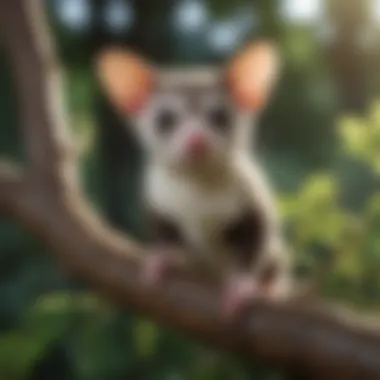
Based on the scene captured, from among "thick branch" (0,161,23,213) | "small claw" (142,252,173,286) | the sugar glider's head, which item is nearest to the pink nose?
the sugar glider's head

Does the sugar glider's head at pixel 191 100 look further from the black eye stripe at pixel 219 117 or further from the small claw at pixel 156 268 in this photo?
the small claw at pixel 156 268

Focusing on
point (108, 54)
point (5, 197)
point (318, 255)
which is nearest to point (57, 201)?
point (5, 197)

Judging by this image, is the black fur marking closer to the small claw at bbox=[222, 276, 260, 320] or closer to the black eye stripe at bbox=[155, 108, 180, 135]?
the small claw at bbox=[222, 276, 260, 320]

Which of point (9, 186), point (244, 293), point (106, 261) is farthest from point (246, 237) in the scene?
point (9, 186)

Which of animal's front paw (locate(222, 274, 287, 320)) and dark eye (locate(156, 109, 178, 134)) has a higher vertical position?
dark eye (locate(156, 109, 178, 134))

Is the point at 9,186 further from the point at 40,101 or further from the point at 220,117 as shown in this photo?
the point at 220,117
